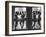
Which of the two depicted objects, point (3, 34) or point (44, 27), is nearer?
point (3, 34)

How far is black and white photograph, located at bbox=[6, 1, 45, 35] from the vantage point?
1.35 meters

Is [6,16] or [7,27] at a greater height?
[6,16]

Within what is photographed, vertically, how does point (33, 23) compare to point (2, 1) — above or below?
below

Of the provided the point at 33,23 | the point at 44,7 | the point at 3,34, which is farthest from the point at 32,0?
the point at 3,34

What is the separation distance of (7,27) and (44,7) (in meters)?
0.74

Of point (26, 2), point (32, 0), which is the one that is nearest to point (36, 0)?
point (32, 0)

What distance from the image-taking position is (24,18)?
1389 millimetres

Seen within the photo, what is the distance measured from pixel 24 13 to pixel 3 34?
50 cm

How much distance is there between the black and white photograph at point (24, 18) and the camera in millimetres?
1352

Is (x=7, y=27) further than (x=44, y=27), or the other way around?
(x=44, y=27)

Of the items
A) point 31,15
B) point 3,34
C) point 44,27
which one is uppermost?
point 31,15

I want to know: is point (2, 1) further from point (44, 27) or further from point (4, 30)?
point (44, 27)

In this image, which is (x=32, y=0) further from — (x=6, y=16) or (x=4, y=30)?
(x=4, y=30)

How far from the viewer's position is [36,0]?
1.43 metres
